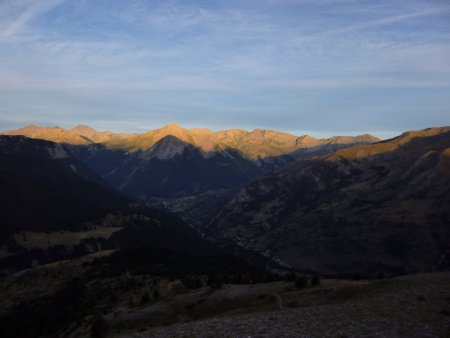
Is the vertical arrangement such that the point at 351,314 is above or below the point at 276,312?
above

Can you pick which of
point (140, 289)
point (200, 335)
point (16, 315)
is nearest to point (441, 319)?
point (200, 335)

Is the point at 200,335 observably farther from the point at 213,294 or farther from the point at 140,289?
the point at 140,289

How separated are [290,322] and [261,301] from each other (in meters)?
22.1

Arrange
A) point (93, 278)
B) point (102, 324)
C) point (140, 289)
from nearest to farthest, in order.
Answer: point (102, 324), point (140, 289), point (93, 278)

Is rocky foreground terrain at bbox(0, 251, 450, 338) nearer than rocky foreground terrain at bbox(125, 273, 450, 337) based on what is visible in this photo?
No

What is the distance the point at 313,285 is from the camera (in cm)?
8300

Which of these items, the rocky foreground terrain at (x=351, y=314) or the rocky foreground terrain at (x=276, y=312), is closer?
the rocky foreground terrain at (x=351, y=314)

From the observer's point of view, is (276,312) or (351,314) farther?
(276,312)

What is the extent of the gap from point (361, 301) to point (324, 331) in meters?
14.1

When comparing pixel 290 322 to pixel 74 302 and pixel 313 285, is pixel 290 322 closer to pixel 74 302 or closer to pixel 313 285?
pixel 313 285

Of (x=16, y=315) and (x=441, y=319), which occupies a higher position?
(x=441, y=319)

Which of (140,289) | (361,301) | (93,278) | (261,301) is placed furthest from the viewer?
(93,278)

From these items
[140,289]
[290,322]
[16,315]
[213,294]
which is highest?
[290,322]

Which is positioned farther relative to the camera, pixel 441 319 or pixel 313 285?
pixel 313 285
